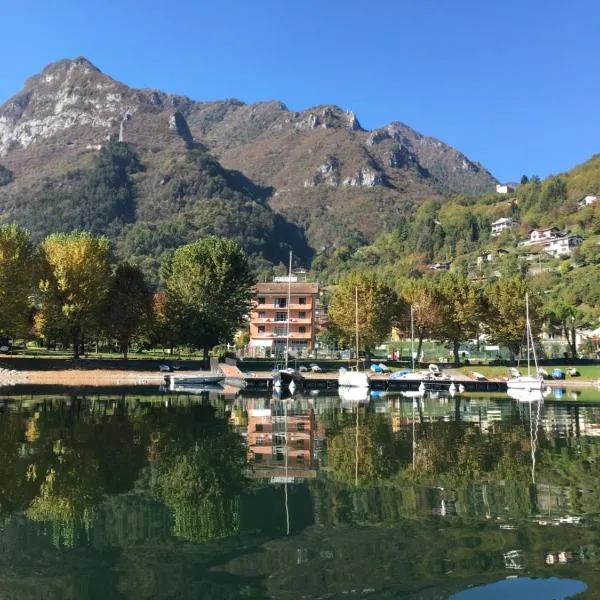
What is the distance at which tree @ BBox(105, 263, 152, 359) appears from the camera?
7829cm

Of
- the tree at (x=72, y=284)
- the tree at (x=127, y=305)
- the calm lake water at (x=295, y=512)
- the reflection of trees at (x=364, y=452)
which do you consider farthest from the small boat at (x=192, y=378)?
the reflection of trees at (x=364, y=452)

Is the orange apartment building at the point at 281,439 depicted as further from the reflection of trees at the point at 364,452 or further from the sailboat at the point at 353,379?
the sailboat at the point at 353,379

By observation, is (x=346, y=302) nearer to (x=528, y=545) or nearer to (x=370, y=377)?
(x=370, y=377)

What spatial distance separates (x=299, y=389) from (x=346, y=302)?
82.2 ft

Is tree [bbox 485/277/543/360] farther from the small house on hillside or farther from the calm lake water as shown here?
the small house on hillside

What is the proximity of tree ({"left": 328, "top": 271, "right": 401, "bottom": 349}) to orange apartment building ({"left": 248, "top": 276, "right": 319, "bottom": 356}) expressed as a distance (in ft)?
50.9

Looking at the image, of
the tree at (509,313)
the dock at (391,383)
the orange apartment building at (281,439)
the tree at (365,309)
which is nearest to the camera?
the orange apartment building at (281,439)

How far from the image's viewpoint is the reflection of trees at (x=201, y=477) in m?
14.4

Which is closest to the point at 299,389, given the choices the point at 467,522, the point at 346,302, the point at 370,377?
the point at 370,377

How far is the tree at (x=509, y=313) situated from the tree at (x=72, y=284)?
5505cm

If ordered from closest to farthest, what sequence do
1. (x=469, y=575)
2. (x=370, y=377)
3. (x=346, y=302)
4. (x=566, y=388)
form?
(x=469, y=575) → (x=566, y=388) → (x=370, y=377) → (x=346, y=302)

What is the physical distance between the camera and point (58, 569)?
445 inches

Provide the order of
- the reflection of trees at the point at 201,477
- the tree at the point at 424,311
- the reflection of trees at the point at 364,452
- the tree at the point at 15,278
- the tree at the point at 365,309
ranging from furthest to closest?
the tree at the point at 424,311
the tree at the point at 365,309
the tree at the point at 15,278
the reflection of trees at the point at 364,452
the reflection of trees at the point at 201,477

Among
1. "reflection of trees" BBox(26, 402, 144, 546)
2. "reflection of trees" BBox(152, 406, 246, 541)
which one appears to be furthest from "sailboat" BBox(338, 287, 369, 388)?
Result: "reflection of trees" BBox(26, 402, 144, 546)
